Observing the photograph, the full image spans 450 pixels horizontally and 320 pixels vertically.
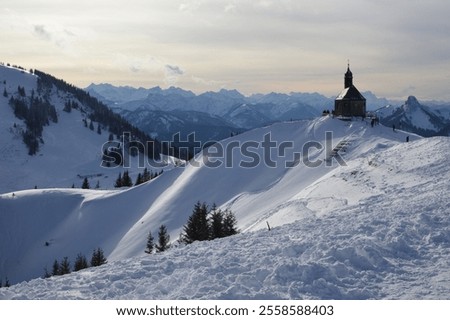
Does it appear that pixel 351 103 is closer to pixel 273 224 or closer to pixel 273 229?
pixel 273 224

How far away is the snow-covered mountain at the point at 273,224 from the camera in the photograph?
1288cm

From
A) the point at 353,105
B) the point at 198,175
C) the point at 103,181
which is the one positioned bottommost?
the point at 103,181

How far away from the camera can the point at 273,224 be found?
1222 inches

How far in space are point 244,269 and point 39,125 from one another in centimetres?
20343

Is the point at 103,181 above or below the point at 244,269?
below

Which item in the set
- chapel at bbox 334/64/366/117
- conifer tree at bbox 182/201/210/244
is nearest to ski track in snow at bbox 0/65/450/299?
conifer tree at bbox 182/201/210/244

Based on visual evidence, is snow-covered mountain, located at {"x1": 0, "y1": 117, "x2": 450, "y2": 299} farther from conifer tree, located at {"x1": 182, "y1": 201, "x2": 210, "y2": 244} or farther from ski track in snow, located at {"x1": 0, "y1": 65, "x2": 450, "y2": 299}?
conifer tree, located at {"x1": 182, "y1": 201, "x2": 210, "y2": 244}

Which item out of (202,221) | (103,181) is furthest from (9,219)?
(103,181)

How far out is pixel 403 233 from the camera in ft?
52.3

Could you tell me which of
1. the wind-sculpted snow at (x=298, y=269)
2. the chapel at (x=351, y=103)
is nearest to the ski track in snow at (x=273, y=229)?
the wind-sculpted snow at (x=298, y=269)

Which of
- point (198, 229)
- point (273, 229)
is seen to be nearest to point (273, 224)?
point (198, 229)
